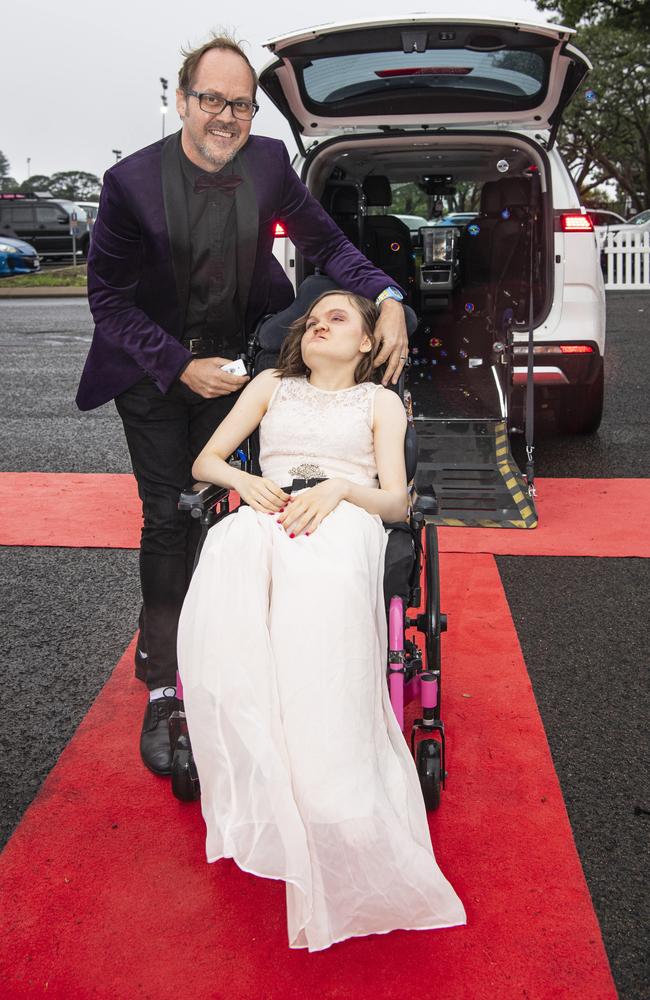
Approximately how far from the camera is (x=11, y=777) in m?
2.93

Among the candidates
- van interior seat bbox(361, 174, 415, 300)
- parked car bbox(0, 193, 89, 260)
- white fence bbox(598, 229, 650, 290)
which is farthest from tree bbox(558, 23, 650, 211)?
van interior seat bbox(361, 174, 415, 300)

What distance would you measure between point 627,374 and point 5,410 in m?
5.97

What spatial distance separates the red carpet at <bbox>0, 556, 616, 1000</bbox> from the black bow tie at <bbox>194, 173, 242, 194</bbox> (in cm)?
172

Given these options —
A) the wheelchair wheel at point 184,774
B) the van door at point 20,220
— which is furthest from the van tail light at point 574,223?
the van door at point 20,220

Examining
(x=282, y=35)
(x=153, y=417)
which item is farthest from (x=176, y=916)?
(x=282, y=35)

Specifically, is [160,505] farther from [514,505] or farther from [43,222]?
[43,222]

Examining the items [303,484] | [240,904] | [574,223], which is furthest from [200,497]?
[574,223]

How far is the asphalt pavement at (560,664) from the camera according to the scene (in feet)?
8.39

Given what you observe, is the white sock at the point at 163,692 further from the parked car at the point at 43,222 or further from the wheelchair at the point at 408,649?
the parked car at the point at 43,222

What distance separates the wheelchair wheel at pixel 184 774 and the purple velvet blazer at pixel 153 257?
106cm

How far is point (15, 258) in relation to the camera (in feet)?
75.6

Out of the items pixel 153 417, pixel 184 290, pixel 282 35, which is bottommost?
pixel 153 417

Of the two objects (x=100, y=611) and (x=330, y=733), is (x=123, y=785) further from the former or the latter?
(x=100, y=611)

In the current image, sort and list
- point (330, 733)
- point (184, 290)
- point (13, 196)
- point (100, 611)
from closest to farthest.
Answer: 1. point (330, 733)
2. point (184, 290)
3. point (100, 611)
4. point (13, 196)
